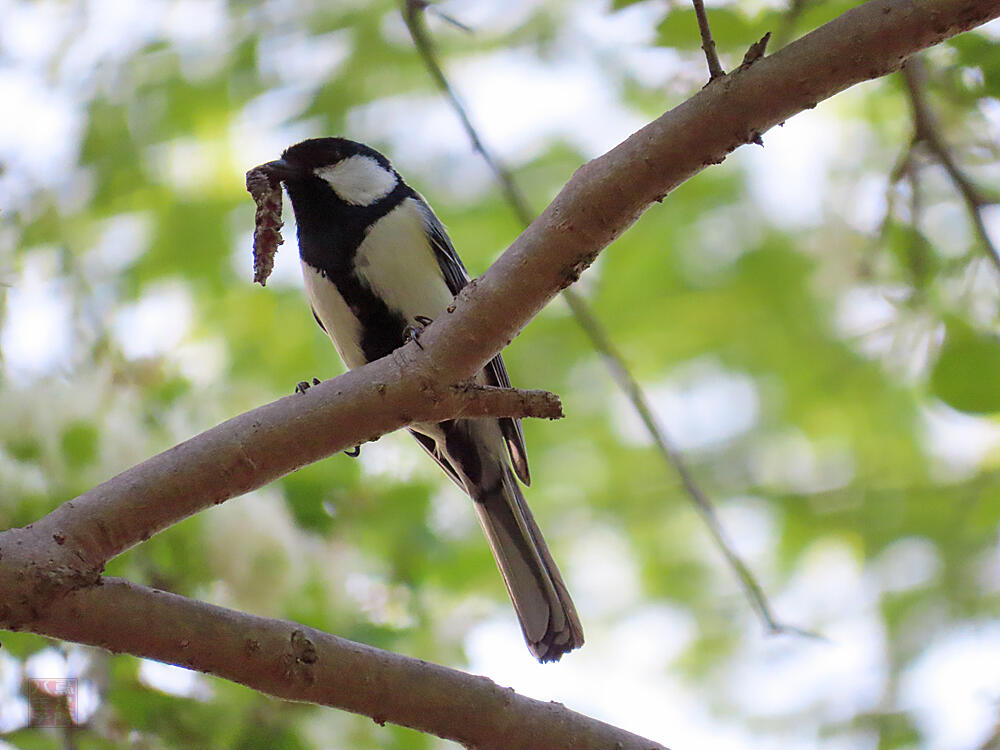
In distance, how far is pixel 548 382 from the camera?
17.3 feet

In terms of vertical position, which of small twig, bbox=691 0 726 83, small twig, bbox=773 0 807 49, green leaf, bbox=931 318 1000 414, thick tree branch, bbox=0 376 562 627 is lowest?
thick tree branch, bbox=0 376 562 627

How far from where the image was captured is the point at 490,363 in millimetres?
3855

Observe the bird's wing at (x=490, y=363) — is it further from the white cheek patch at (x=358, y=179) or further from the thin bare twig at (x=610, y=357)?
the thin bare twig at (x=610, y=357)

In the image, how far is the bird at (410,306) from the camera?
3697 millimetres

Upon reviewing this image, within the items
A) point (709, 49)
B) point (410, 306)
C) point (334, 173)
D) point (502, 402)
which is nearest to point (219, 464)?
point (502, 402)

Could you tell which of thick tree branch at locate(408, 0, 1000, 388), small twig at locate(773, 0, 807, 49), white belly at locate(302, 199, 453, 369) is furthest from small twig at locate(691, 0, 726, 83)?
white belly at locate(302, 199, 453, 369)

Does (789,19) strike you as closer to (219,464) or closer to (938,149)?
(938,149)

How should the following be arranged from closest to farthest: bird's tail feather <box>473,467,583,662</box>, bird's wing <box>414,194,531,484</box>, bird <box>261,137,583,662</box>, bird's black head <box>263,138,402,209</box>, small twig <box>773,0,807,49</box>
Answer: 1. small twig <box>773,0,807,49</box>
2. bird's tail feather <box>473,467,583,662</box>
3. bird <box>261,137,583,662</box>
4. bird's wing <box>414,194,531,484</box>
5. bird's black head <box>263,138,402,209</box>

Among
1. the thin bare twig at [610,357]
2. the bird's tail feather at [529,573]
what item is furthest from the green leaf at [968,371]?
the bird's tail feather at [529,573]

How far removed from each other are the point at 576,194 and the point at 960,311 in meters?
1.36

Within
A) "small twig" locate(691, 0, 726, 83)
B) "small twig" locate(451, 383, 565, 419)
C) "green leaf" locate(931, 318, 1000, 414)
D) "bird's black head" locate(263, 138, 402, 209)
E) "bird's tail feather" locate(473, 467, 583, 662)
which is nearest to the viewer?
"small twig" locate(691, 0, 726, 83)

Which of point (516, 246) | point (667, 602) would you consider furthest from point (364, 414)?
point (667, 602)

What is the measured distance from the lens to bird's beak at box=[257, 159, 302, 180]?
3918 mm

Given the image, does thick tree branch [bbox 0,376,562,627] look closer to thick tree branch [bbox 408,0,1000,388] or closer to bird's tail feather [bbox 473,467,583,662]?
thick tree branch [bbox 408,0,1000,388]
